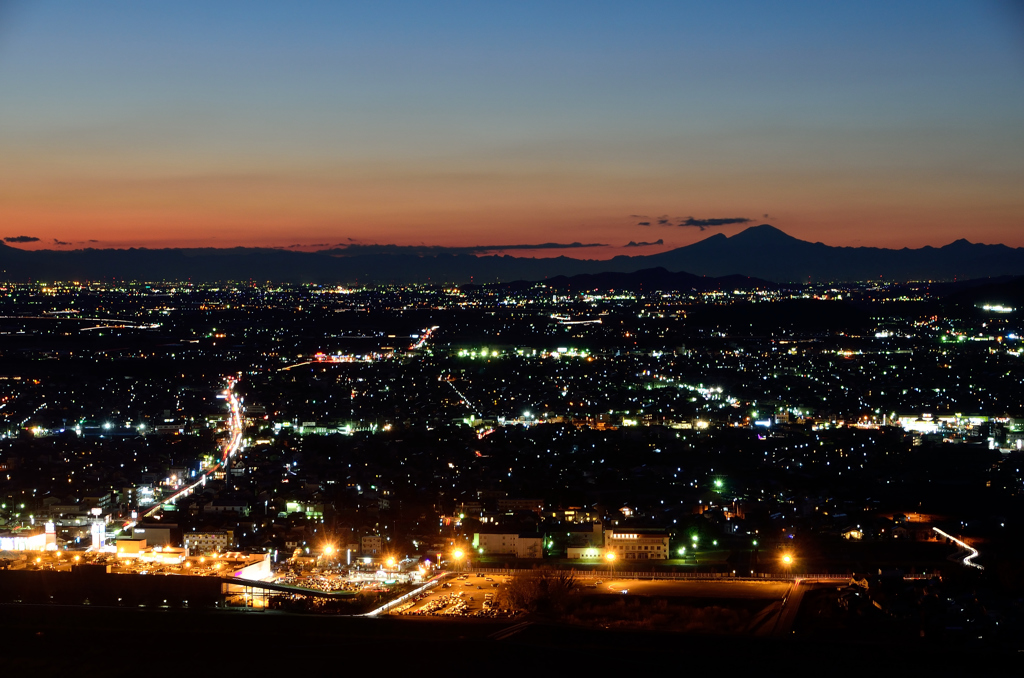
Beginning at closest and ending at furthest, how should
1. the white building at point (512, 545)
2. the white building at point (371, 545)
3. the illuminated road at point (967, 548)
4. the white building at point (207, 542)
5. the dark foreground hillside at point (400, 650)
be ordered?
1. the dark foreground hillside at point (400, 650)
2. the illuminated road at point (967, 548)
3. the white building at point (371, 545)
4. the white building at point (512, 545)
5. the white building at point (207, 542)

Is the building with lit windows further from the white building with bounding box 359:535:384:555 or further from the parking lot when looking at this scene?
the white building with bounding box 359:535:384:555

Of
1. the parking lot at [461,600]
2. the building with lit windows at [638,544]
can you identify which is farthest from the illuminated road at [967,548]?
the parking lot at [461,600]

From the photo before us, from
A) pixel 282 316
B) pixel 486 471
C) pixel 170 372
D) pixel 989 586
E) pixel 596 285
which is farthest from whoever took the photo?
pixel 596 285

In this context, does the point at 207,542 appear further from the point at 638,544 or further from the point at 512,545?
the point at 638,544

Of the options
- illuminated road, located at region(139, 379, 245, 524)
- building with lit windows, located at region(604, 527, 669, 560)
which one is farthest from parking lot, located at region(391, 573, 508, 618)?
illuminated road, located at region(139, 379, 245, 524)

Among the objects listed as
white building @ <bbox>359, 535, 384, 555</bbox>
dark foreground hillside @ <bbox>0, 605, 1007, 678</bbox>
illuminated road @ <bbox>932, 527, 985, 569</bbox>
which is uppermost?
illuminated road @ <bbox>932, 527, 985, 569</bbox>

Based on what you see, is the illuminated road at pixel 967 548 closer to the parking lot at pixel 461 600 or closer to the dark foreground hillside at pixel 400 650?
the dark foreground hillside at pixel 400 650

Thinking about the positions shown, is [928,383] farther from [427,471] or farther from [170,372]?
[170,372]

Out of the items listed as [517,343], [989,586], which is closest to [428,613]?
[989,586]
